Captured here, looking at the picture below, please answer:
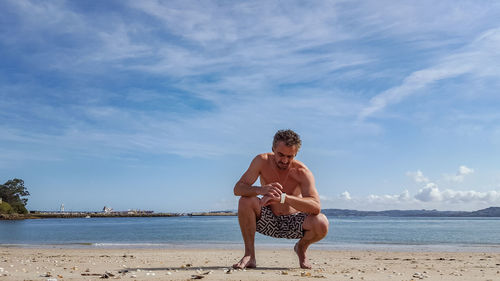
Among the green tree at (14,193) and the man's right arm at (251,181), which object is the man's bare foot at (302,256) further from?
the green tree at (14,193)

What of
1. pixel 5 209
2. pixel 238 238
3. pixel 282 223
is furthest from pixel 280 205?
pixel 5 209

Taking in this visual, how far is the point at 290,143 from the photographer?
17.1ft

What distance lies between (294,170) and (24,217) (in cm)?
10324

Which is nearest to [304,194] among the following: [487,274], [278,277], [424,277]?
[278,277]

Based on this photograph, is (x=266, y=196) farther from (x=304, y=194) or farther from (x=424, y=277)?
(x=424, y=277)

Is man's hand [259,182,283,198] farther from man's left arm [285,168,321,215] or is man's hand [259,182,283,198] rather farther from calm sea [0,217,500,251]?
calm sea [0,217,500,251]

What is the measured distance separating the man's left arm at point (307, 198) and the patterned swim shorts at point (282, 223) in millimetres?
278

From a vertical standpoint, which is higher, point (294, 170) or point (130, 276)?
point (294, 170)

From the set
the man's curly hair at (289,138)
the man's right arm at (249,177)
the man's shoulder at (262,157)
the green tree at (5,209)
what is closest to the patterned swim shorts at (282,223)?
the man's right arm at (249,177)

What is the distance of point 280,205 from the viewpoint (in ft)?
19.0

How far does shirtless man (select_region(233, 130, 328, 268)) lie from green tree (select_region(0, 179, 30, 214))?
105901 millimetres

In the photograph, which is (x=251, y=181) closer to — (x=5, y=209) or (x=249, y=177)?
(x=249, y=177)

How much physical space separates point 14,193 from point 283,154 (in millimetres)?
112099

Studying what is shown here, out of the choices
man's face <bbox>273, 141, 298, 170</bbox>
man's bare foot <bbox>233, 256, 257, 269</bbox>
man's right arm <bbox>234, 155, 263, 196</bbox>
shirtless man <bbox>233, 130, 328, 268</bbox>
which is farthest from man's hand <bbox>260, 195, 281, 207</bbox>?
man's bare foot <bbox>233, 256, 257, 269</bbox>
